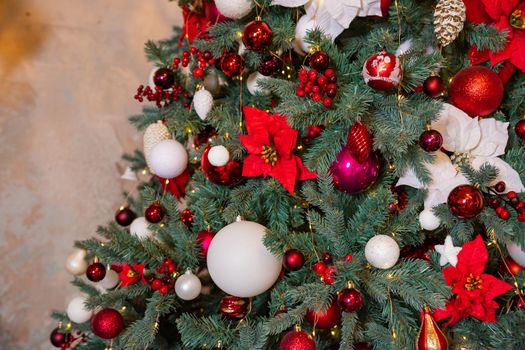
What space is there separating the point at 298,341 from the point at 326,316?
0.21 feet

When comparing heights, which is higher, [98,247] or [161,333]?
[98,247]

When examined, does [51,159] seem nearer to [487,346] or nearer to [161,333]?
[161,333]

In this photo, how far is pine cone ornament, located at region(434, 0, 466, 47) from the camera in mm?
636

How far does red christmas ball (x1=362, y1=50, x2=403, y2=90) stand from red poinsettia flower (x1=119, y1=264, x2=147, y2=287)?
0.46m

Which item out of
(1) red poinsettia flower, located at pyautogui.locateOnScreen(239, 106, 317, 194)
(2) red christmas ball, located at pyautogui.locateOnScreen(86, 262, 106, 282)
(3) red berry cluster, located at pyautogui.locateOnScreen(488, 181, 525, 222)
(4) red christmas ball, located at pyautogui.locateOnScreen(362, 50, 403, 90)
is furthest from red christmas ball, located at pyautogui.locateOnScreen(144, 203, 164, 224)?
(3) red berry cluster, located at pyautogui.locateOnScreen(488, 181, 525, 222)

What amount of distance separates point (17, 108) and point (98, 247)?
0.76m

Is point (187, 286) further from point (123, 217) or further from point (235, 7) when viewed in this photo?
point (235, 7)

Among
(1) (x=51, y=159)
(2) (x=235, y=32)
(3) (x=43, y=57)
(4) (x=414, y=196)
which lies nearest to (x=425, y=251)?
(4) (x=414, y=196)

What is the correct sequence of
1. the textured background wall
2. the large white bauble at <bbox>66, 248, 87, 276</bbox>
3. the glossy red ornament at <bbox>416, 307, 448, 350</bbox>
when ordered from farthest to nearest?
the textured background wall → the large white bauble at <bbox>66, 248, 87, 276</bbox> → the glossy red ornament at <bbox>416, 307, 448, 350</bbox>

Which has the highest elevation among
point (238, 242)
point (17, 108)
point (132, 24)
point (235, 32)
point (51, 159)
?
point (235, 32)

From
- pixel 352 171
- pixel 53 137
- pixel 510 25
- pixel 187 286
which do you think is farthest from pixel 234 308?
pixel 53 137

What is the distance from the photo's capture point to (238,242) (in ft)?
2.16

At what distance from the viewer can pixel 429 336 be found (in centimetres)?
58

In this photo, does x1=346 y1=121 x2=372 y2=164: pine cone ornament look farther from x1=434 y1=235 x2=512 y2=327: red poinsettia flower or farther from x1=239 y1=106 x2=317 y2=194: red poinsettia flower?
x1=434 y1=235 x2=512 y2=327: red poinsettia flower
